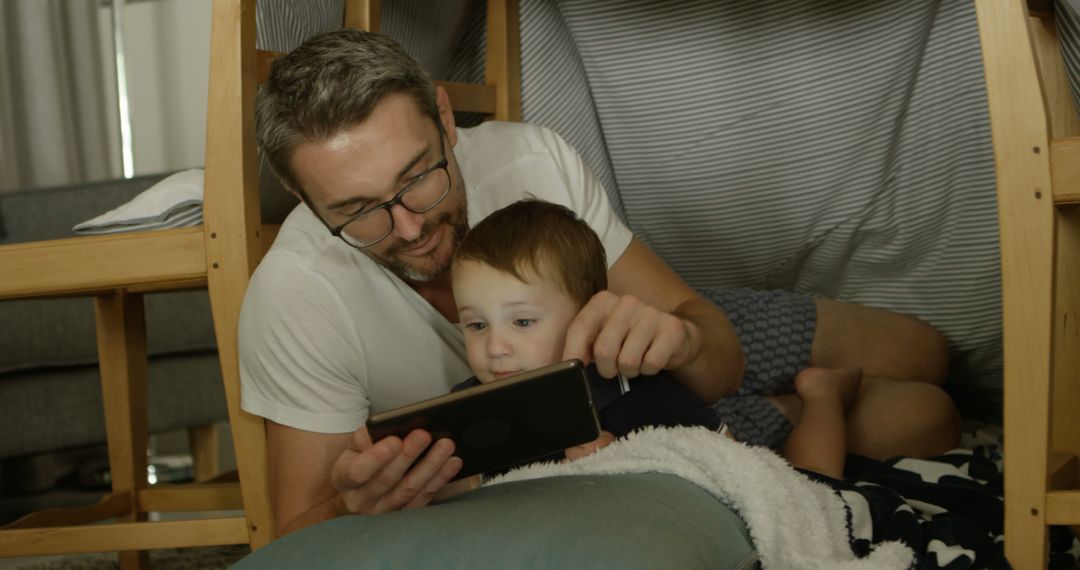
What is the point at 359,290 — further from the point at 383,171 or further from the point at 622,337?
the point at 622,337

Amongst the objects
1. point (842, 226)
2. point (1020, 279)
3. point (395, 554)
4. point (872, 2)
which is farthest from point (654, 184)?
point (395, 554)

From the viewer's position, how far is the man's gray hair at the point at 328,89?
1.25 m

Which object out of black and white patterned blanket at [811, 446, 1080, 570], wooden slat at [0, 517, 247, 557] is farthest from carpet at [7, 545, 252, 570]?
black and white patterned blanket at [811, 446, 1080, 570]

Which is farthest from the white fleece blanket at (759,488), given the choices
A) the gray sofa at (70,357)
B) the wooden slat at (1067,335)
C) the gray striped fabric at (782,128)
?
the gray sofa at (70,357)

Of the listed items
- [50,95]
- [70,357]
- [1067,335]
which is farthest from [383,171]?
[50,95]

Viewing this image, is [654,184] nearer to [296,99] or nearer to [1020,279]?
[296,99]

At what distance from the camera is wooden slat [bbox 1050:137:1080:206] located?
100cm

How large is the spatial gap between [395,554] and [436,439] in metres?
0.13

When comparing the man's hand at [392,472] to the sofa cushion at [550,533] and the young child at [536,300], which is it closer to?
the sofa cushion at [550,533]

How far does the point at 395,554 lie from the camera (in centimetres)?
85

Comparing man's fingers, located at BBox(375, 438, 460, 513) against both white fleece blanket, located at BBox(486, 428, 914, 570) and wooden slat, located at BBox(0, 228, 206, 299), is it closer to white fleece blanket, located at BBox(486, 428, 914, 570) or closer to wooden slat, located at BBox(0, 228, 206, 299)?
white fleece blanket, located at BBox(486, 428, 914, 570)

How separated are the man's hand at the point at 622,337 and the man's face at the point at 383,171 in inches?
11.1

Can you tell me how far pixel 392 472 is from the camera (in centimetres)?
97

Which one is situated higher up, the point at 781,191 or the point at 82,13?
the point at 82,13
